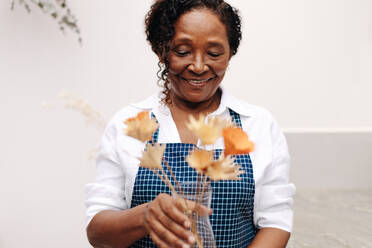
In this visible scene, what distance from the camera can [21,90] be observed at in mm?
1907

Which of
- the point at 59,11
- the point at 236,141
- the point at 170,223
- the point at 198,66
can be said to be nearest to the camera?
the point at 236,141

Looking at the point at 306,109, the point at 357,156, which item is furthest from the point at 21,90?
the point at 357,156

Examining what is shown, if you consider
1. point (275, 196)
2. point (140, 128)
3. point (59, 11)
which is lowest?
point (275, 196)

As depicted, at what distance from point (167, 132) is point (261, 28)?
4.21ft

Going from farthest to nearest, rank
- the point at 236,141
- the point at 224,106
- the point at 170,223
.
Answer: the point at 224,106, the point at 170,223, the point at 236,141

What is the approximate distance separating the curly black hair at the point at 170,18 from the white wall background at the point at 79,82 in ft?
3.41

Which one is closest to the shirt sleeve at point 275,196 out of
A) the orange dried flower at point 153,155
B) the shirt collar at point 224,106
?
the shirt collar at point 224,106

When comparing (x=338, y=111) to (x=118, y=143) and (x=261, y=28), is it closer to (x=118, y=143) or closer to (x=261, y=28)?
(x=261, y=28)

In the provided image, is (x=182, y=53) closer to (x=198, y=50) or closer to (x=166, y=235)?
(x=198, y=50)

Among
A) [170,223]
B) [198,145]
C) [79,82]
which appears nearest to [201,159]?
[170,223]

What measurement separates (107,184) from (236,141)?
1.76ft

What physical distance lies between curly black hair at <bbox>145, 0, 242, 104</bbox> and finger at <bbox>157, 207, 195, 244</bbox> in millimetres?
406

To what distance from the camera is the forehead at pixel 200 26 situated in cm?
84

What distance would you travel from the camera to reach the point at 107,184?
0.92 meters
